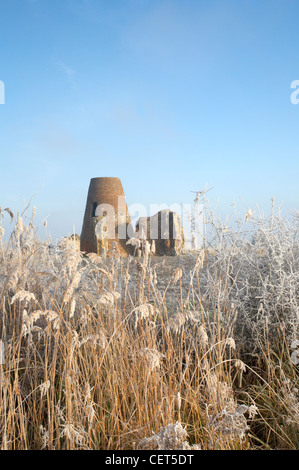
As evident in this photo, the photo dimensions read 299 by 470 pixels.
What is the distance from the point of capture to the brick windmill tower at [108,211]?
9977 millimetres

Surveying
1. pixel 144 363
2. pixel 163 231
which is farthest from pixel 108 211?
pixel 144 363

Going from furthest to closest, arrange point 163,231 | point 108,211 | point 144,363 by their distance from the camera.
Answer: point 108,211
point 163,231
point 144,363

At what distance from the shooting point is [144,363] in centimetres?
207

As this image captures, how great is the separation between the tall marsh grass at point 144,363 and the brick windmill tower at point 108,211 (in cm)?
573

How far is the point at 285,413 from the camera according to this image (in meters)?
2.34

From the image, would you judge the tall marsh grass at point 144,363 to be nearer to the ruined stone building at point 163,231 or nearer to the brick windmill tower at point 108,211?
the ruined stone building at point 163,231

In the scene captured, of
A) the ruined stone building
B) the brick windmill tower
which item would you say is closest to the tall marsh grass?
the ruined stone building

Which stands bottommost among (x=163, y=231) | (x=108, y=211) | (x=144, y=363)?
(x=144, y=363)

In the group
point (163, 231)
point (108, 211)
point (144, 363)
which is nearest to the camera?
point (144, 363)

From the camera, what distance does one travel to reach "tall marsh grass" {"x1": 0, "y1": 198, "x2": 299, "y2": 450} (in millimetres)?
1699

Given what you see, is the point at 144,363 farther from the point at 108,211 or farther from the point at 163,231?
the point at 108,211

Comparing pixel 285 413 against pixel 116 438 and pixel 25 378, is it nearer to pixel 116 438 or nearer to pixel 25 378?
pixel 116 438

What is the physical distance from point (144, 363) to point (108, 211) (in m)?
8.43

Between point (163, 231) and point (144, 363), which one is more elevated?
point (163, 231)
